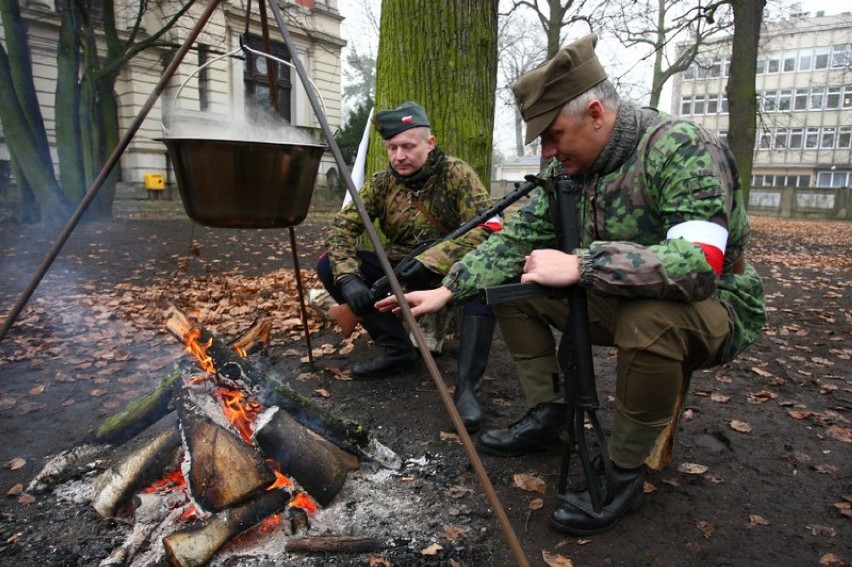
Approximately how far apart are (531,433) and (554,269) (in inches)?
40.7

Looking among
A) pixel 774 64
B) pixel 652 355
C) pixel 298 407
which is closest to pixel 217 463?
pixel 298 407

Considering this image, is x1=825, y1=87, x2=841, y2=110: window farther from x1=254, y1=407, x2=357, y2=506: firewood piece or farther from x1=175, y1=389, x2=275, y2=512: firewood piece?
x1=175, y1=389, x2=275, y2=512: firewood piece

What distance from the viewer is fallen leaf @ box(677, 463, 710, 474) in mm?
2711

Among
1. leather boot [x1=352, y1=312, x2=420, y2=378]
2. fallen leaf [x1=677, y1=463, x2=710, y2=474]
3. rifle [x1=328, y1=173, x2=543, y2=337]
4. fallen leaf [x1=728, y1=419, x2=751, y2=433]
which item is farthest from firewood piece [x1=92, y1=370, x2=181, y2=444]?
fallen leaf [x1=728, y1=419, x2=751, y2=433]

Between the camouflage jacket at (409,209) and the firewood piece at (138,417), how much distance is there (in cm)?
126

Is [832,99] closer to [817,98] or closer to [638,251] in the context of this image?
[817,98]

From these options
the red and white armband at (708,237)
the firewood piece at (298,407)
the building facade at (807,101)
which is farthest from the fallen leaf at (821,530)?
the building facade at (807,101)

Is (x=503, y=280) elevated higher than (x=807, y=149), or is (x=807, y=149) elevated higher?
(x=807, y=149)

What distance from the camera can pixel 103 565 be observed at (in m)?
1.95

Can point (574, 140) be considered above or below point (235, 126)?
below

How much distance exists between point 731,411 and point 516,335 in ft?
5.15

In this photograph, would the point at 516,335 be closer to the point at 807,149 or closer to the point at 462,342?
the point at 462,342

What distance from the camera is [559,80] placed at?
83.3 inches

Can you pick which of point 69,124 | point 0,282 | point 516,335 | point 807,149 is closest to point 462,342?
point 516,335
